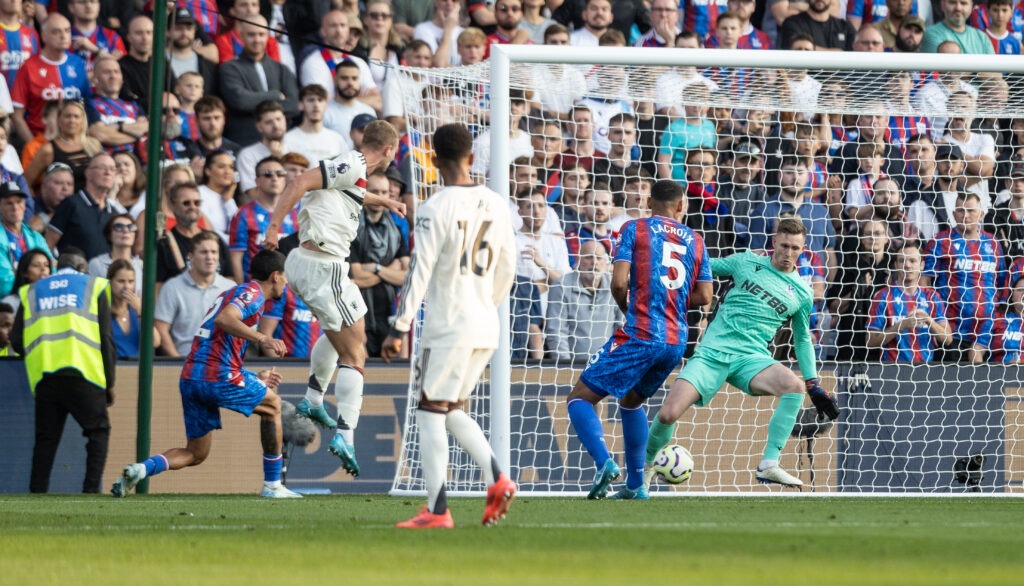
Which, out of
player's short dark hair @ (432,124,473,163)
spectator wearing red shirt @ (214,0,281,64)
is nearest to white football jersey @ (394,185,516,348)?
player's short dark hair @ (432,124,473,163)

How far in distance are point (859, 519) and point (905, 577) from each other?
306 cm

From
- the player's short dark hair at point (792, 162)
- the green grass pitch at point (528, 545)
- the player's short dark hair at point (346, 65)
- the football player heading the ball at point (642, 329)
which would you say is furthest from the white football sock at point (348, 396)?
the player's short dark hair at point (792, 162)

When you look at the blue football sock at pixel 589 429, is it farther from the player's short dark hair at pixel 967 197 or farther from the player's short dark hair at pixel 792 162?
the player's short dark hair at pixel 967 197

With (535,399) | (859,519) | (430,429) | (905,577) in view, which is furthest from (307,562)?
(535,399)

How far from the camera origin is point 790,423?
1147 centimetres

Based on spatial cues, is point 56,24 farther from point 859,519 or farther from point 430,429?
point 859,519

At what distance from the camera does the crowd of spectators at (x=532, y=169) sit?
1347cm

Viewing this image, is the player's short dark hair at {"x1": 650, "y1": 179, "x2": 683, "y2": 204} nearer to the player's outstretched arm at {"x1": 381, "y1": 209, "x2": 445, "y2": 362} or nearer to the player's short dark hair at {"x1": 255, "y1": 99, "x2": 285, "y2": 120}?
the player's outstretched arm at {"x1": 381, "y1": 209, "x2": 445, "y2": 362}

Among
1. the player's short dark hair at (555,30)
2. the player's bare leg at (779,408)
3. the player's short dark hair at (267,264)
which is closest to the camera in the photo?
the player's bare leg at (779,408)

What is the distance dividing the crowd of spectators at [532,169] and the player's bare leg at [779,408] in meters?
2.43

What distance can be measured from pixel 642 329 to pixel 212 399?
3200 millimetres

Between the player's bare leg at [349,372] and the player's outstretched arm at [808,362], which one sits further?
the player's outstretched arm at [808,362]

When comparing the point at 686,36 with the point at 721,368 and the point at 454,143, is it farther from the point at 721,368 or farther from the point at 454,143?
the point at 454,143

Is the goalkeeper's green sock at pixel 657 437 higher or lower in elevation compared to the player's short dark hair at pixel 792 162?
lower
